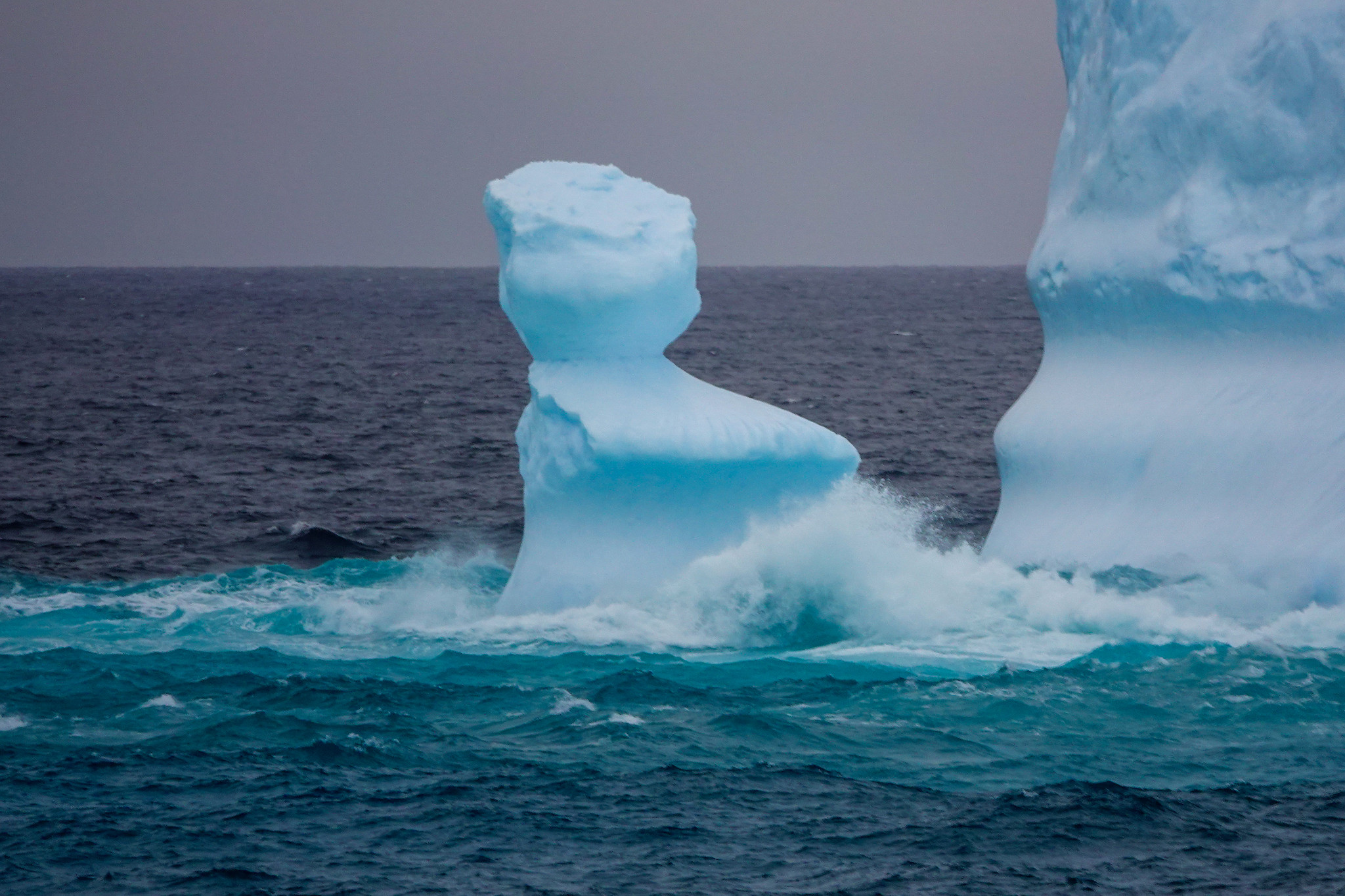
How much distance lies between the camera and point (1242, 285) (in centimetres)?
1712

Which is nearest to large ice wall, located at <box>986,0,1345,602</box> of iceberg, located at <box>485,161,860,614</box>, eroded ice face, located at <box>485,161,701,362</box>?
iceberg, located at <box>485,161,860,614</box>

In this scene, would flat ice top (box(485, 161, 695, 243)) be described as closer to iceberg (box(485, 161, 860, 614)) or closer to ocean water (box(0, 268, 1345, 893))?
iceberg (box(485, 161, 860, 614))

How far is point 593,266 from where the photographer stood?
18.8 meters

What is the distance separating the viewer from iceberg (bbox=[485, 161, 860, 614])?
18.4 m

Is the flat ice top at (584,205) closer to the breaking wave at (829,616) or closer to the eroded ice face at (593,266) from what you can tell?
the eroded ice face at (593,266)

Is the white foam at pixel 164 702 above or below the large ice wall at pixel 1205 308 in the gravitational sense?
below

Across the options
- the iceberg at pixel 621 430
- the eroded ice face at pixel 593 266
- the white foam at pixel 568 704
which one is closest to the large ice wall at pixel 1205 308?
the iceberg at pixel 621 430

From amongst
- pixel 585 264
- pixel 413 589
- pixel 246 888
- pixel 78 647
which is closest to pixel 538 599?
pixel 413 589

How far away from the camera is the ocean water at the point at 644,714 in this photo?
11.0 meters

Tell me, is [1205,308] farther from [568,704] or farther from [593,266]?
[568,704]

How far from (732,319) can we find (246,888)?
266 feet

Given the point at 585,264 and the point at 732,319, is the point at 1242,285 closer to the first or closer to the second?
the point at 585,264

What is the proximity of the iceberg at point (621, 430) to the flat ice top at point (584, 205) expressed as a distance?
1.0 inches

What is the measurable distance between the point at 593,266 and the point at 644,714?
21.2 feet
